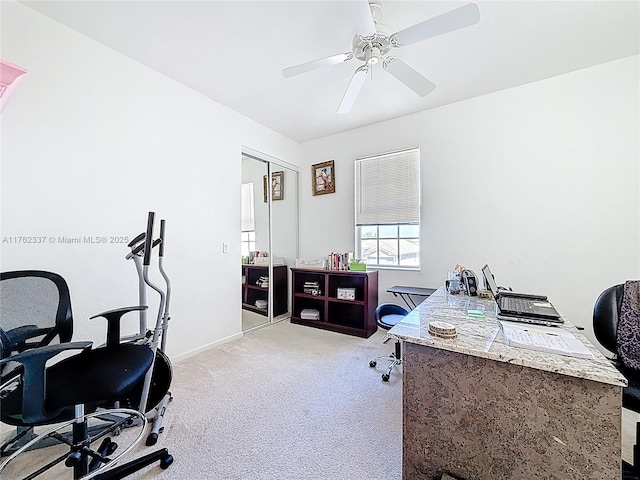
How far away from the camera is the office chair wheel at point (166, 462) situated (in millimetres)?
1349

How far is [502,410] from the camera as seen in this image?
0.98 metres

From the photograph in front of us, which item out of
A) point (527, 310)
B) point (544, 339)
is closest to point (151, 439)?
point (544, 339)

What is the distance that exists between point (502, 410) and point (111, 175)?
115 inches

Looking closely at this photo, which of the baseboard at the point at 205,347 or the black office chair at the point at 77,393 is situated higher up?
the black office chair at the point at 77,393

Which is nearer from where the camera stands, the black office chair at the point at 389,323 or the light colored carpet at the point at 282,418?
the light colored carpet at the point at 282,418

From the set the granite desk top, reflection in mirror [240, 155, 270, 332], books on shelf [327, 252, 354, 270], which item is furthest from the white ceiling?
the granite desk top

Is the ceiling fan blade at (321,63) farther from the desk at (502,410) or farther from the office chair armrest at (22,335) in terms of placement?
the office chair armrest at (22,335)

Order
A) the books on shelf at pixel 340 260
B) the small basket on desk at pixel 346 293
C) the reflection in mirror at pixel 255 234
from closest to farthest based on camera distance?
the small basket on desk at pixel 346 293
the books on shelf at pixel 340 260
the reflection in mirror at pixel 255 234

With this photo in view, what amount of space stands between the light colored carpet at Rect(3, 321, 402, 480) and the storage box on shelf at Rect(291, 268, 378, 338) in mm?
603

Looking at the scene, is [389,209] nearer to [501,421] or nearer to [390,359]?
[390,359]

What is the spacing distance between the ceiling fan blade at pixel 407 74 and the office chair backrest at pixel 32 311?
2.63m

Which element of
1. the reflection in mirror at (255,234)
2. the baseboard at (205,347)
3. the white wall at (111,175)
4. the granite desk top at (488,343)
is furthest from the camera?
the reflection in mirror at (255,234)

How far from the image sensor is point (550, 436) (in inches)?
35.8

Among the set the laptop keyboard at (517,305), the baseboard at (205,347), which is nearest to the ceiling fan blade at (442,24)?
the laptop keyboard at (517,305)
